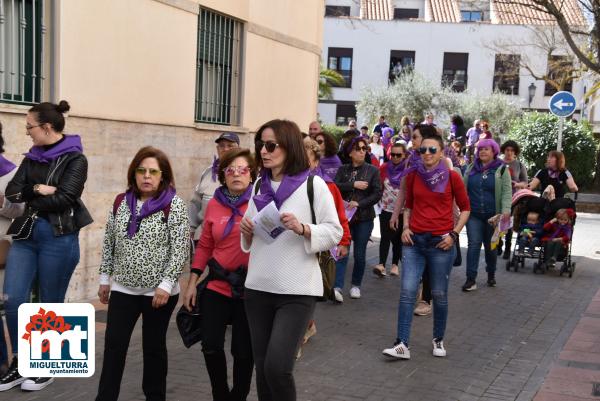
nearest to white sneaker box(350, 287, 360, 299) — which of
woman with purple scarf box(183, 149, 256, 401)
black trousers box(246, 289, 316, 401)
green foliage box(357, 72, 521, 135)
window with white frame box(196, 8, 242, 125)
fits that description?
window with white frame box(196, 8, 242, 125)

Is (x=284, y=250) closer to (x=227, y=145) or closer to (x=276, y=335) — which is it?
(x=276, y=335)

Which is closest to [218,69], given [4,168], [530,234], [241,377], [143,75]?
[143,75]

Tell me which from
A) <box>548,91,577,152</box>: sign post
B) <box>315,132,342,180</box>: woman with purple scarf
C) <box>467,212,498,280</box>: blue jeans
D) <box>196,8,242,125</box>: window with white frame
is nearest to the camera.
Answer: <box>315,132,342,180</box>: woman with purple scarf

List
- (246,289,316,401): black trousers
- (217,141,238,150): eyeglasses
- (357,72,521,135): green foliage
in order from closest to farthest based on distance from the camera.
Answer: (246,289,316,401): black trousers < (217,141,238,150): eyeglasses < (357,72,521,135): green foliage

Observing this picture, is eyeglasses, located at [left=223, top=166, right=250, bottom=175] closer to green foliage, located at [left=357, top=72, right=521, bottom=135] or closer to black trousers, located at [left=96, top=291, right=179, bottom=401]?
black trousers, located at [left=96, top=291, right=179, bottom=401]

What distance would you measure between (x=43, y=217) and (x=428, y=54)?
47.9 meters

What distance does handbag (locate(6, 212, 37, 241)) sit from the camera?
5.26 meters

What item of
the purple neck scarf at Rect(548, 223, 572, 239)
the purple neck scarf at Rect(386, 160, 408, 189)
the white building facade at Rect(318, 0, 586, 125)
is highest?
the white building facade at Rect(318, 0, 586, 125)

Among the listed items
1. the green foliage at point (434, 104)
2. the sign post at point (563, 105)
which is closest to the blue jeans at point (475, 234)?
the sign post at point (563, 105)

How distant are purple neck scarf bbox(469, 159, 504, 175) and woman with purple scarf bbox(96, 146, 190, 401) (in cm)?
585

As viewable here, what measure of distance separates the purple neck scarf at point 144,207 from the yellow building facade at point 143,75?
127 inches

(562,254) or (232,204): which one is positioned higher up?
(232,204)

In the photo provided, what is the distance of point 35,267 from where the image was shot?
5391 millimetres

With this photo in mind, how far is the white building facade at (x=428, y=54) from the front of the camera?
5034cm
